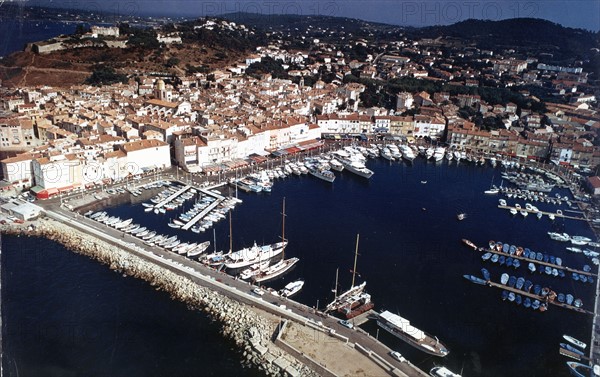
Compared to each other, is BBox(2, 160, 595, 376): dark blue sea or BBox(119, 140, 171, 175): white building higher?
BBox(119, 140, 171, 175): white building

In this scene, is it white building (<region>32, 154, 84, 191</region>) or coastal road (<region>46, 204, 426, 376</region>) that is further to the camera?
white building (<region>32, 154, 84, 191</region>)

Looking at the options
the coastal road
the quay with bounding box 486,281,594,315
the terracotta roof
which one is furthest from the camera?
the terracotta roof

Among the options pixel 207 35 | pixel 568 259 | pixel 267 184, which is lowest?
pixel 568 259

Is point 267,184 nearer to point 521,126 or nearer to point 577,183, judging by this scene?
point 577,183

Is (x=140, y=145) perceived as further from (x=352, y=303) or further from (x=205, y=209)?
(x=352, y=303)

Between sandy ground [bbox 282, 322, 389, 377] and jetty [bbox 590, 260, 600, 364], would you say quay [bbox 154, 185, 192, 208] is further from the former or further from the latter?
jetty [bbox 590, 260, 600, 364]

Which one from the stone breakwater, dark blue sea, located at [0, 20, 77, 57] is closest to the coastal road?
the stone breakwater

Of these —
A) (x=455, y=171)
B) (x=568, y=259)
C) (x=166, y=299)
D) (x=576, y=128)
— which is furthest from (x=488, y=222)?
(x=576, y=128)

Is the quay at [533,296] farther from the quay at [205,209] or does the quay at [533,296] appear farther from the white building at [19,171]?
the white building at [19,171]
